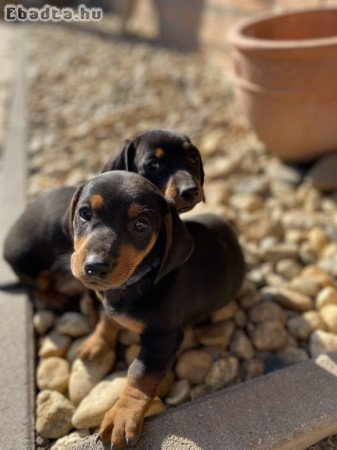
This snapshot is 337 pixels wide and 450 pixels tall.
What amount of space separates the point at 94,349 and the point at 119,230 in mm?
941

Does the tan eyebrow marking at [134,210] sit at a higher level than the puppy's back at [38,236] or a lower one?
higher

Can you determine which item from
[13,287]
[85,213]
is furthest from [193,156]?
[13,287]

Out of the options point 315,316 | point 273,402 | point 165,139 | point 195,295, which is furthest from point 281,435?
point 165,139

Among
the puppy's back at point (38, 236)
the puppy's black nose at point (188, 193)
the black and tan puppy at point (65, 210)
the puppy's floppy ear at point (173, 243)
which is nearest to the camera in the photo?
the puppy's floppy ear at point (173, 243)

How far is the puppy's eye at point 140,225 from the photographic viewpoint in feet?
8.01

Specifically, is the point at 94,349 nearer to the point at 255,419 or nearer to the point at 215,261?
the point at 215,261

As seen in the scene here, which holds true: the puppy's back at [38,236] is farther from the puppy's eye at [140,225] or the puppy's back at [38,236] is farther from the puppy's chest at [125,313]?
the puppy's eye at [140,225]

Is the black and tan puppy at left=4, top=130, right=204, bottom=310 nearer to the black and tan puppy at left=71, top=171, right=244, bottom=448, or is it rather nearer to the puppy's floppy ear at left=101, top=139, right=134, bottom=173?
the puppy's floppy ear at left=101, top=139, right=134, bottom=173

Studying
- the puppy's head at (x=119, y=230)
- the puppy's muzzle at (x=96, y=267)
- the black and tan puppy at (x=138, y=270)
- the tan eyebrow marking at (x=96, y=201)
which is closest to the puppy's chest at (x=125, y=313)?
the black and tan puppy at (x=138, y=270)

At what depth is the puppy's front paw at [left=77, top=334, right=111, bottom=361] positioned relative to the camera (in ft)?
9.96

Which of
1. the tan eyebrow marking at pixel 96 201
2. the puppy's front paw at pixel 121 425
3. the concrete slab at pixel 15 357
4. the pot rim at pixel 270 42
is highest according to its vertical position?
the pot rim at pixel 270 42

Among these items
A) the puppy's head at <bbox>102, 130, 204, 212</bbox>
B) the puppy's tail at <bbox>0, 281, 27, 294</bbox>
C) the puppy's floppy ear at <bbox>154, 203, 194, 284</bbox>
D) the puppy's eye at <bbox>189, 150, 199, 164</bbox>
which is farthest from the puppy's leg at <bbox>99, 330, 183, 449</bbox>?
the puppy's tail at <bbox>0, 281, 27, 294</bbox>

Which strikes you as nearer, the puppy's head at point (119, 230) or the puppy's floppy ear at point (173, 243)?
the puppy's head at point (119, 230)

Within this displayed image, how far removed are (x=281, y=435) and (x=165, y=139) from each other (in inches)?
65.9
